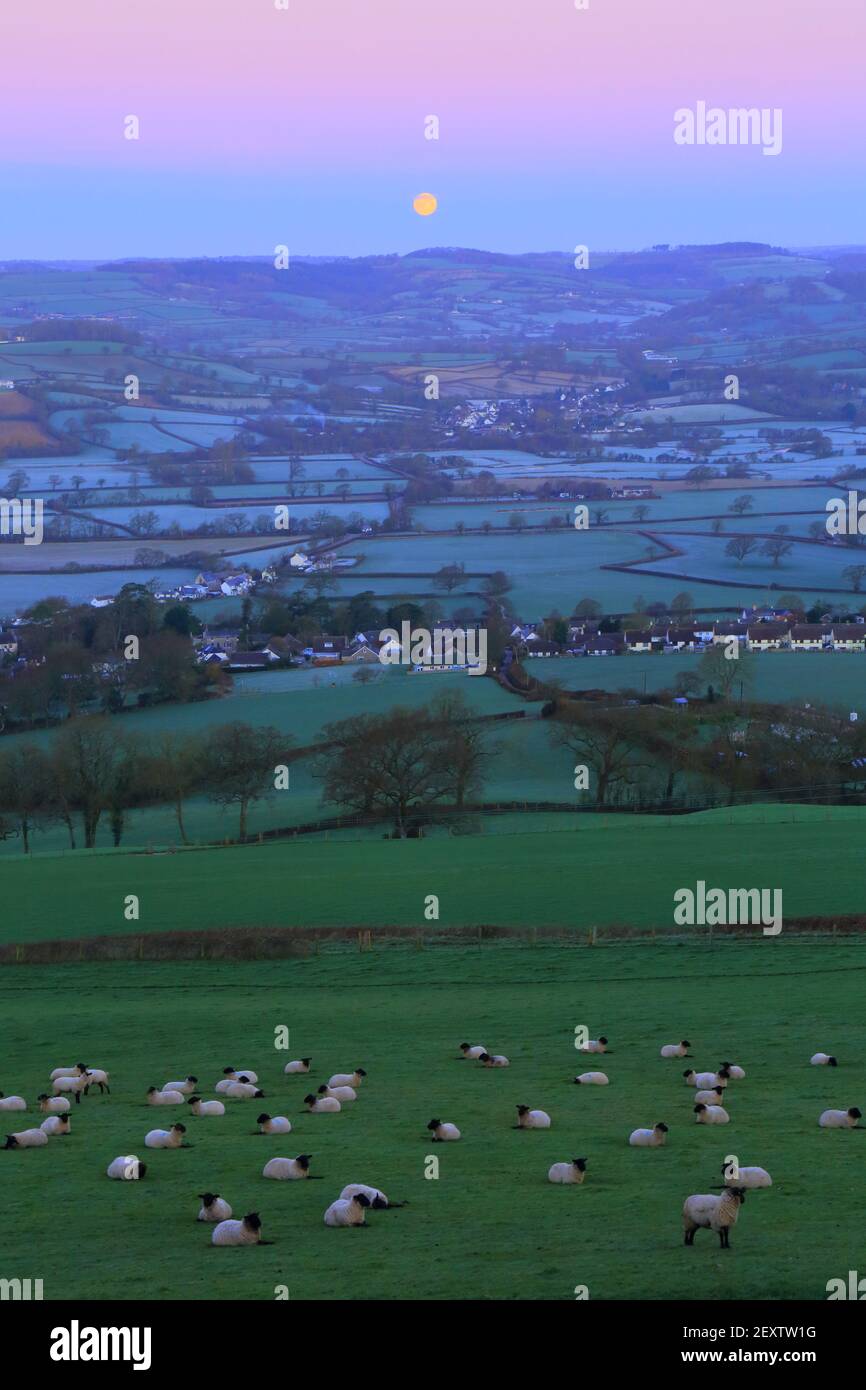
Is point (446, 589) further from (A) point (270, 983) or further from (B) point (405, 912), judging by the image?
(A) point (270, 983)

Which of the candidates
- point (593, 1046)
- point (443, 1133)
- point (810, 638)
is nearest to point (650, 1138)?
point (443, 1133)

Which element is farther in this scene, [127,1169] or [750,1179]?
[127,1169]

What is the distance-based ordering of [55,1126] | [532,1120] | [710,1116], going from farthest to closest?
[55,1126] < [532,1120] < [710,1116]

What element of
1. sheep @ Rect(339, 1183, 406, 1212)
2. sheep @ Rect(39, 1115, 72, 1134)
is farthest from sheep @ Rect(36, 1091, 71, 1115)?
sheep @ Rect(339, 1183, 406, 1212)

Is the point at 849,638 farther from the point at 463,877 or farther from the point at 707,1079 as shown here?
the point at 707,1079

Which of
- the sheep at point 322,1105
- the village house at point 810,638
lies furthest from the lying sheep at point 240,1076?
the village house at point 810,638

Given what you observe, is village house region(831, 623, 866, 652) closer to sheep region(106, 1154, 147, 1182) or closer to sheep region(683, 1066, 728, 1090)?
sheep region(683, 1066, 728, 1090)

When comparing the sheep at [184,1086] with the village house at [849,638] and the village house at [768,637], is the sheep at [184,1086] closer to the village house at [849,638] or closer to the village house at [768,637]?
the village house at [768,637]
